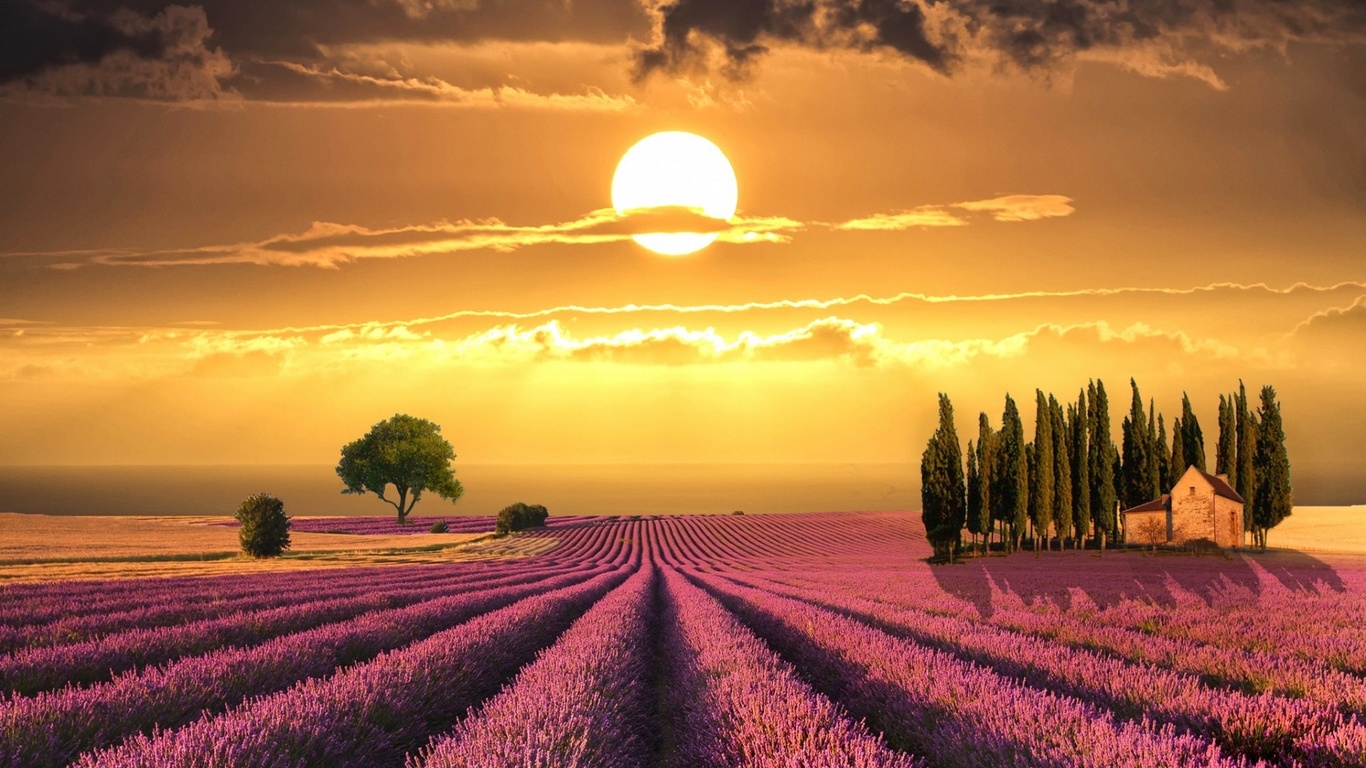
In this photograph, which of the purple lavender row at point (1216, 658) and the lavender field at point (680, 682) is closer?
the lavender field at point (680, 682)

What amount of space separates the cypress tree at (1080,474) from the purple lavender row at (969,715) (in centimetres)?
4123

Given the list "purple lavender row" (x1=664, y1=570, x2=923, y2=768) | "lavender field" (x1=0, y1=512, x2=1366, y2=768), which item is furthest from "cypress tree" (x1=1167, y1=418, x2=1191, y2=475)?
"purple lavender row" (x1=664, y1=570, x2=923, y2=768)

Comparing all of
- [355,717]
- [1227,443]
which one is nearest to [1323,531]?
[1227,443]

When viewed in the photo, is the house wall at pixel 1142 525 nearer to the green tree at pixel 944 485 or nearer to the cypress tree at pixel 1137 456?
the cypress tree at pixel 1137 456

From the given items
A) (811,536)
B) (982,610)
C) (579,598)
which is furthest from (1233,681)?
(811,536)

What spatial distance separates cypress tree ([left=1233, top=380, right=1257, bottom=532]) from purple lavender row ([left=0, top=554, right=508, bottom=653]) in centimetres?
4958

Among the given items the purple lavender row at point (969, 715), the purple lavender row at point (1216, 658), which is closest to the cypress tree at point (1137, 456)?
the purple lavender row at point (1216, 658)

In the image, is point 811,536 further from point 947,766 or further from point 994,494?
point 947,766

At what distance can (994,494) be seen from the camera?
45844 millimetres

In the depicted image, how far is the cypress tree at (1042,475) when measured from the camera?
145 ft

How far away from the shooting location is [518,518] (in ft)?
221

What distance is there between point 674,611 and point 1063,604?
7.48m

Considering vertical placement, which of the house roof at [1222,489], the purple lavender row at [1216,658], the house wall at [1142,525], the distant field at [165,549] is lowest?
the distant field at [165,549]

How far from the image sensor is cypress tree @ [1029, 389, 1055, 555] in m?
44.3
